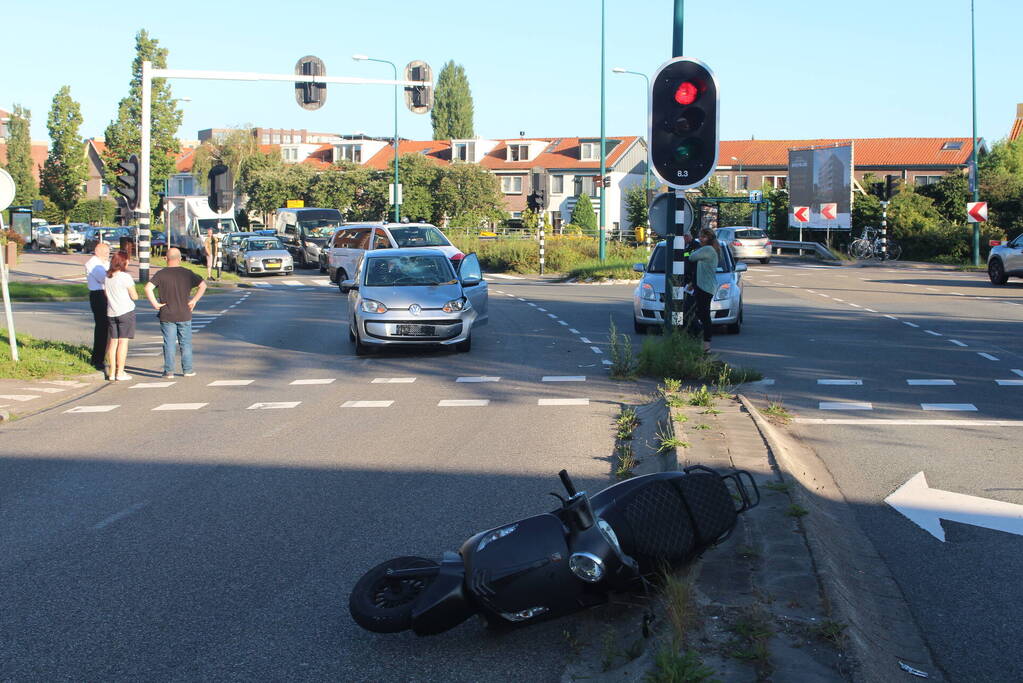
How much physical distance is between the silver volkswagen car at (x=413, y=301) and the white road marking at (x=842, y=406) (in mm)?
6552

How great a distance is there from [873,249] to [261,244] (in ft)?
84.5

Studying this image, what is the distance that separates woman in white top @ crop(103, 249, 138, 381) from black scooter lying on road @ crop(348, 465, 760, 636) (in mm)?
10485

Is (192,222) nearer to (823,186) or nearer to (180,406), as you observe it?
(823,186)

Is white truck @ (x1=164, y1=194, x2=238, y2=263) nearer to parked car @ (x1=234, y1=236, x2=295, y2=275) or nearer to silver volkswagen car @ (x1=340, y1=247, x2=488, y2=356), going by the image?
parked car @ (x1=234, y1=236, x2=295, y2=275)

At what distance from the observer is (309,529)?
6.85 m

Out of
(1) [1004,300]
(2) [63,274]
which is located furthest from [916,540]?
(2) [63,274]

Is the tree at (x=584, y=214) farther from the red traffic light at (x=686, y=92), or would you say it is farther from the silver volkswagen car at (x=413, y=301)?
the red traffic light at (x=686, y=92)

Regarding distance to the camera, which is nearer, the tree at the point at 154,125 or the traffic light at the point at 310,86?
the traffic light at the point at 310,86

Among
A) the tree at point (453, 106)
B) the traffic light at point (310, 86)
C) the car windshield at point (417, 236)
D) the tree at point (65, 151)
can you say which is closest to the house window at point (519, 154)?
the tree at point (453, 106)

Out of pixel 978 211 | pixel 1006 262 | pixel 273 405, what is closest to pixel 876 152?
pixel 978 211

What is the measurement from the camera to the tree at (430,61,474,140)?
107188 millimetres

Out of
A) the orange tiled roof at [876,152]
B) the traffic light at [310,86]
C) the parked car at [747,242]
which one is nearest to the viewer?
the traffic light at [310,86]

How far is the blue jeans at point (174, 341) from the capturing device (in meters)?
14.9

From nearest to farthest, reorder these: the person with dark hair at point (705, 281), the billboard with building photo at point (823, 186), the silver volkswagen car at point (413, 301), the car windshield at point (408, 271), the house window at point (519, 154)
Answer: the person with dark hair at point (705, 281) < the silver volkswagen car at point (413, 301) < the car windshield at point (408, 271) < the billboard with building photo at point (823, 186) < the house window at point (519, 154)
